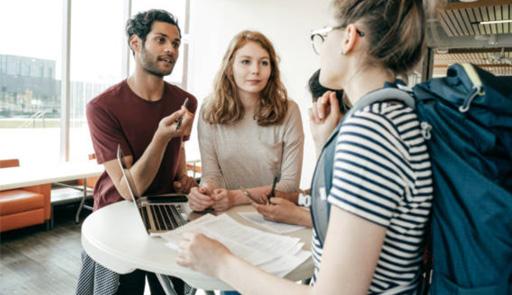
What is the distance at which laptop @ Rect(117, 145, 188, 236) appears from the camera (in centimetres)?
120

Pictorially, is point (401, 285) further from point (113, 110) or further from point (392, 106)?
point (113, 110)

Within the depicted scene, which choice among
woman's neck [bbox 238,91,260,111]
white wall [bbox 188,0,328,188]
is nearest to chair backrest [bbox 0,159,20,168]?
white wall [bbox 188,0,328,188]

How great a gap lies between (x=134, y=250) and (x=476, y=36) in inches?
135

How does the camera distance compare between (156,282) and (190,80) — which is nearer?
(156,282)

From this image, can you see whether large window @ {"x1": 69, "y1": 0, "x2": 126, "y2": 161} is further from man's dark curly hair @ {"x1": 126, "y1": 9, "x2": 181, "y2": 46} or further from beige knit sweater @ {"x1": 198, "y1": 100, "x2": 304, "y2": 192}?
beige knit sweater @ {"x1": 198, "y1": 100, "x2": 304, "y2": 192}

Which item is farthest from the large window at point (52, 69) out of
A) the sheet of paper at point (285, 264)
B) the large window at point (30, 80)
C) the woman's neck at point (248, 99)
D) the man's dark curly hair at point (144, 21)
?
the sheet of paper at point (285, 264)

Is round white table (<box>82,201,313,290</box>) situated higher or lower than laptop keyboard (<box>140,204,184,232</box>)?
lower

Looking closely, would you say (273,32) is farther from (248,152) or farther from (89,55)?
(248,152)

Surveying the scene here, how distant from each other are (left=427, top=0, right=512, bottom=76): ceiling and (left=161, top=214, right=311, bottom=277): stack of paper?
2.35 metres

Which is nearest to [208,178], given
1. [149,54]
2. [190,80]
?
[149,54]

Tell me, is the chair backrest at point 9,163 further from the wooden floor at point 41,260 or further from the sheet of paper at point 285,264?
the sheet of paper at point 285,264

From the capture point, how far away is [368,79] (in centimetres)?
83

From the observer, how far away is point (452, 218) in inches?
25.4

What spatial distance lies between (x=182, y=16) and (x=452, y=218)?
6.71 meters
